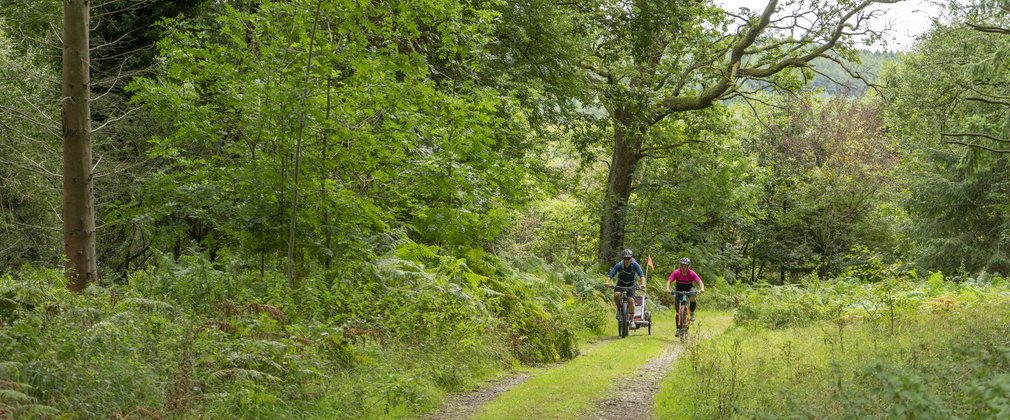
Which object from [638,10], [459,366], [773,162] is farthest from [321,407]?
[773,162]

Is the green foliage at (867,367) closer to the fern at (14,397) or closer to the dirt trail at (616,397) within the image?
the dirt trail at (616,397)

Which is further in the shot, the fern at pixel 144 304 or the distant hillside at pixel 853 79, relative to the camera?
the distant hillside at pixel 853 79

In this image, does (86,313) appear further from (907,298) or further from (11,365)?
(907,298)

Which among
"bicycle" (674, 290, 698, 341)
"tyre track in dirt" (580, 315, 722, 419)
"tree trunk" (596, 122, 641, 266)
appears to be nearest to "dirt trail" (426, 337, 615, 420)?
"tyre track in dirt" (580, 315, 722, 419)

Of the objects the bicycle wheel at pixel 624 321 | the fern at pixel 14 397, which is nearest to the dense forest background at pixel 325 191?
the fern at pixel 14 397

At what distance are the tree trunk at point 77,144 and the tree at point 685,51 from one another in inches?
505

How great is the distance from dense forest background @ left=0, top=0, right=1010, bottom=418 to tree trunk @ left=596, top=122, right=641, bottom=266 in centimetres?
221

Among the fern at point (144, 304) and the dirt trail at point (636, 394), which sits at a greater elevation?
the fern at point (144, 304)

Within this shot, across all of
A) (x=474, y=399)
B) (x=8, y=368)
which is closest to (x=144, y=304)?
(x=8, y=368)

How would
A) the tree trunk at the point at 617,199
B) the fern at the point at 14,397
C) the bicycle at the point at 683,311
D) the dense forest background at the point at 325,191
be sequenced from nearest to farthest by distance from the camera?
the fern at the point at 14,397 → the dense forest background at the point at 325,191 → the bicycle at the point at 683,311 → the tree trunk at the point at 617,199

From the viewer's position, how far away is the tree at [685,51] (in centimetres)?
1952

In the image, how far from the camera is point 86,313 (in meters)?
6.85

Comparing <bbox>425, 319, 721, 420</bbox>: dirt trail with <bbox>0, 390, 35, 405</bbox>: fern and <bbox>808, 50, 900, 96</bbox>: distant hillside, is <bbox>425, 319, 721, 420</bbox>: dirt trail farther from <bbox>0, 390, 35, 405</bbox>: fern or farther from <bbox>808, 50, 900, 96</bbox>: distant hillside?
<bbox>808, 50, 900, 96</bbox>: distant hillside

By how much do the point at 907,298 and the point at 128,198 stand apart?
14.7m
